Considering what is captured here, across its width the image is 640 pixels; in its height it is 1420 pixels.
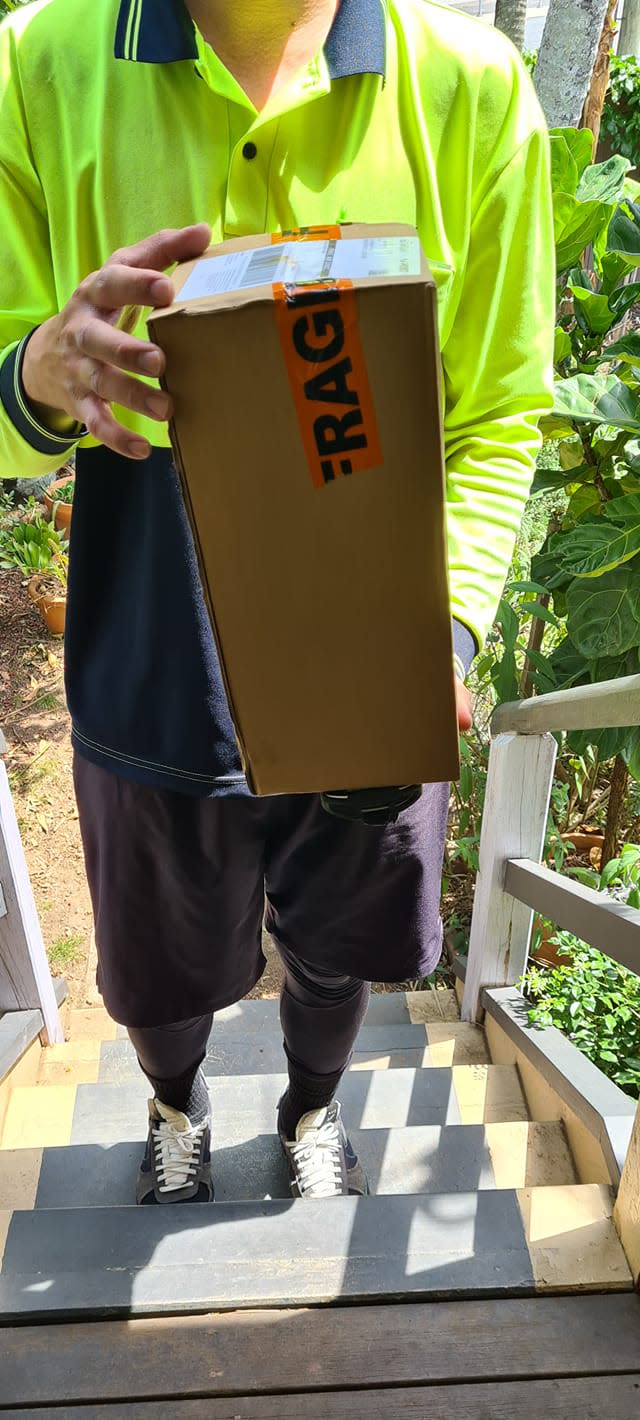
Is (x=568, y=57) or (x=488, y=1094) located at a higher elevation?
(x=568, y=57)

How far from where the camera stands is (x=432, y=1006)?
2.54 m

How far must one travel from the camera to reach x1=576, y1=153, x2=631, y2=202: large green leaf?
1913mm

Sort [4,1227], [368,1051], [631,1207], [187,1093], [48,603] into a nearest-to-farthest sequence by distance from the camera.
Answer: [631,1207] < [4,1227] < [187,1093] < [368,1051] < [48,603]

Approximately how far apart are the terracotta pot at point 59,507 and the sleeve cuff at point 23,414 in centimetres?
364

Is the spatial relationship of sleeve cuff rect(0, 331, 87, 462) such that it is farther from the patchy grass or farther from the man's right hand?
the patchy grass

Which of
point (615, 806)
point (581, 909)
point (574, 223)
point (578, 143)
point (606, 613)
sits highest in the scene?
point (578, 143)

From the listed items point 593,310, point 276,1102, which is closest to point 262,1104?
point 276,1102

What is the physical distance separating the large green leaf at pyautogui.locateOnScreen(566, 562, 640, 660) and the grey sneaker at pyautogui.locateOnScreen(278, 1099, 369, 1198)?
102 centimetres

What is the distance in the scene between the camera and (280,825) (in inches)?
46.3

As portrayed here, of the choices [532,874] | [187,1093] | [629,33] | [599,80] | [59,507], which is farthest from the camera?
[629,33]

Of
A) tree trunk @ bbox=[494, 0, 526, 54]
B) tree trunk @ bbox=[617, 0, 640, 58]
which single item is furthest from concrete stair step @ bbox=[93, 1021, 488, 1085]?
tree trunk @ bbox=[617, 0, 640, 58]

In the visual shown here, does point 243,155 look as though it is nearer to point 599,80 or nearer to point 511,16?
point 599,80

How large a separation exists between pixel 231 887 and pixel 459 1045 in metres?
1.20

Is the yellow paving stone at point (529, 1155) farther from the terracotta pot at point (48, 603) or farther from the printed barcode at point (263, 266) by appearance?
the terracotta pot at point (48, 603)
